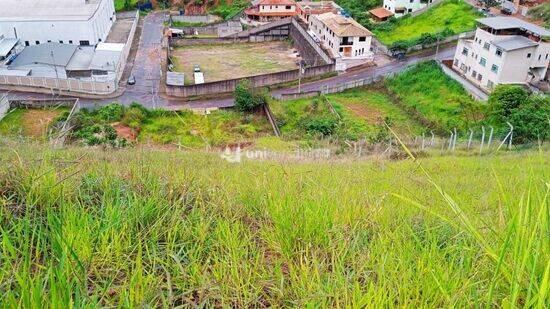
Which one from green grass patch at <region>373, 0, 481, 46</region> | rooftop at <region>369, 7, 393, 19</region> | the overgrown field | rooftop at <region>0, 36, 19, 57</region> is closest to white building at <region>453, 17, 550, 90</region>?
green grass patch at <region>373, 0, 481, 46</region>

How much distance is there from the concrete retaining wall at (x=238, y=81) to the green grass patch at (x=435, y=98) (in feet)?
15.5

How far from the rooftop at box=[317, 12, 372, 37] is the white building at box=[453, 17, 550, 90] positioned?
23.9ft

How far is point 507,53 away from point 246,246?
24104mm

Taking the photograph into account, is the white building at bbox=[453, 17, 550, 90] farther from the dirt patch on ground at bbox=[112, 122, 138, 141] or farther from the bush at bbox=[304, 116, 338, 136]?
the dirt patch on ground at bbox=[112, 122, 138, 141]

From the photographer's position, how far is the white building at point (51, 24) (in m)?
30.4

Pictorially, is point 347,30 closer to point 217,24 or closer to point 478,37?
point 478,37

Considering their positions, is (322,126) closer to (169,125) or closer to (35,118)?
(169,125)

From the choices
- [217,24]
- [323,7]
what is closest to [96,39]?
[217,24]

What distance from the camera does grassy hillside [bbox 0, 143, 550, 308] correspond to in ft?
6.33

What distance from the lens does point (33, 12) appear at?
31797 millimetres

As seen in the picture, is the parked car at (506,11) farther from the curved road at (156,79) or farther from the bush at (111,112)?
the bush at (111,112)

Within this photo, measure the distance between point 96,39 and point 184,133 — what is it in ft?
53.5

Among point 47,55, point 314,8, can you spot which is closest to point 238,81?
point 47,55

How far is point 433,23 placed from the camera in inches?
1393
